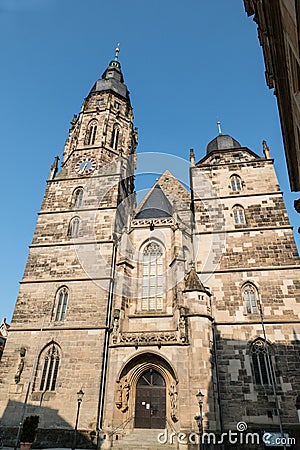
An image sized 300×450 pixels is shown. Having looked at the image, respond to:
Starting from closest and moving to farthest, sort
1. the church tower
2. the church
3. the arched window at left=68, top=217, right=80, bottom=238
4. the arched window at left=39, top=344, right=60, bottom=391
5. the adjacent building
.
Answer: the adjacent building
the church
the church tower
the arched window at left=39, top=344, right=60, bottom=391
the arched window at left=68, top=217, right=80, bottom=238

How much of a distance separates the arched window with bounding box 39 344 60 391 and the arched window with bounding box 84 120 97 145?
44.3 feet

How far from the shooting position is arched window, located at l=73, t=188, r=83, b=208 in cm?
1911

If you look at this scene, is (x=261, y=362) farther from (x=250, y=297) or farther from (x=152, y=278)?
(x=152, y=278)

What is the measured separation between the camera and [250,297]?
47.6ft

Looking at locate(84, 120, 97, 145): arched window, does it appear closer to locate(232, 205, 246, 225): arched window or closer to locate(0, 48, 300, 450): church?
locate(0, 48, 300, 450): church

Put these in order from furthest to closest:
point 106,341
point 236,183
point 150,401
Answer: point 236,183, point 106,341, point 150,401

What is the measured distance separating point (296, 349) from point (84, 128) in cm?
1864

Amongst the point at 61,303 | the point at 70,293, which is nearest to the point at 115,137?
the point at 70,293

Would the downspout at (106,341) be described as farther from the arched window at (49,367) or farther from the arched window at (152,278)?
the arched window at (49,367)

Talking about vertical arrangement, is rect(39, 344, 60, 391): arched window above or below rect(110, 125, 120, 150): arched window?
below

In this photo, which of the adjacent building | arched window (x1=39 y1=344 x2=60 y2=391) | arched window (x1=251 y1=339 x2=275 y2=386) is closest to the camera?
the adjacent building

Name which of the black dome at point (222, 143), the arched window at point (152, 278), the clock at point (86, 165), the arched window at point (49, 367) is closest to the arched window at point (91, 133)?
the clock at point (86, 165)

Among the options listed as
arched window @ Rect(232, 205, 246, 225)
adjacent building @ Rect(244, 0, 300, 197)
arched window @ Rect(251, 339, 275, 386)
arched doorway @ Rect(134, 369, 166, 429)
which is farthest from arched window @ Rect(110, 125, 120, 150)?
arched window @ Rect(251, 339, 275, 386)

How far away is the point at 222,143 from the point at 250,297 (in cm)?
1098
